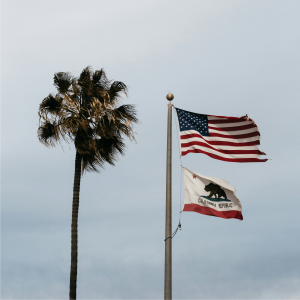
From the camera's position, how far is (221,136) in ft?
48.3

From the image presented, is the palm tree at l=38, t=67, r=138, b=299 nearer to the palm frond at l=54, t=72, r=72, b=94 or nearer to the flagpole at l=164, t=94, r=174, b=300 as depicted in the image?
the palm frond at l=54, t=72, r=72, b=94

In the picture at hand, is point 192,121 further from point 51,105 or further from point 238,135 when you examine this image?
point 51,105

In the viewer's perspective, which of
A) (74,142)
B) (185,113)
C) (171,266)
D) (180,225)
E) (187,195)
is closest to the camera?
(171,266)

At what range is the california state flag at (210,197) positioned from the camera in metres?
13.0

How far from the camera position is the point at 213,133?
47.9ft

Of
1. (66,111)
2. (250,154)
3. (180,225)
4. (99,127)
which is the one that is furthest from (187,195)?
(66,111)

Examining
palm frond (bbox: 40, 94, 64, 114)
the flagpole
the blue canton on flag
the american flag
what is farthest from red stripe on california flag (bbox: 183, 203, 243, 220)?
palm frond (bbox: 40, 94, 64, 114)

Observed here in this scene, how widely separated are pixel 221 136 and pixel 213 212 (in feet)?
9.72

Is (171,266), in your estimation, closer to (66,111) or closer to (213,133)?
(213,133)

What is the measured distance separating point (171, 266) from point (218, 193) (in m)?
3.55

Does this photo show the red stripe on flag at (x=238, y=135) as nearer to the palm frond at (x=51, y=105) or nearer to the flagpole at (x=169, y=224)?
the flagpole at (x=169, y=224)

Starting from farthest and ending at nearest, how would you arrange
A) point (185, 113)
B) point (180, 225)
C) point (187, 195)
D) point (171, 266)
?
1. point (185, 113)
2. point (187, 195)
3. point (180, 225)
4. point (171, 266)

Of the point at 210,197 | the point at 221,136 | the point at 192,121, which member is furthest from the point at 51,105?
the point at 210,197

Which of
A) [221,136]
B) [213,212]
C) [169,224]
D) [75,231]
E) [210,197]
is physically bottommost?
[75,231]
